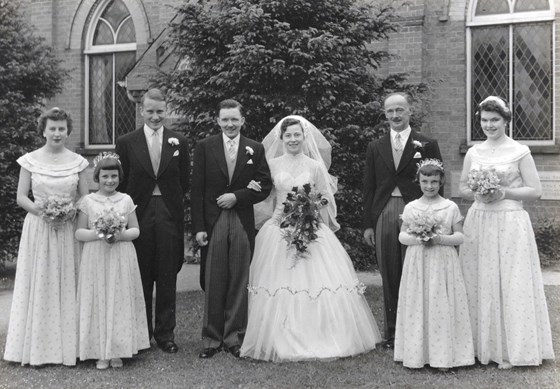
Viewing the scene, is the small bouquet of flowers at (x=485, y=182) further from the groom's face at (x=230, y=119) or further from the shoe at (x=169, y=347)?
the shoe at (x=169, y=347)

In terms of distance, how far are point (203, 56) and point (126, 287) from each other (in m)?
4.62

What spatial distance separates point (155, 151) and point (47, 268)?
1432 mm

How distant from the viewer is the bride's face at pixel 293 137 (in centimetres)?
603

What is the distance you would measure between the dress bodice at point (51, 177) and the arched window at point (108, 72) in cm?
986

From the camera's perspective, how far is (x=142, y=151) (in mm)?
5980

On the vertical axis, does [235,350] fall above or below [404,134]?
below

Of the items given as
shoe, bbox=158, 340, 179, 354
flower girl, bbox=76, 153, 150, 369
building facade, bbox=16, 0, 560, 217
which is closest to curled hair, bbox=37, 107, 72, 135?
flower girl, bbox=76, 153, 150, 369

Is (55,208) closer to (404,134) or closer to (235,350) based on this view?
(235,350)

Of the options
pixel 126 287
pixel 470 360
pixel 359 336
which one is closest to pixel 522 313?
pixel 470 360

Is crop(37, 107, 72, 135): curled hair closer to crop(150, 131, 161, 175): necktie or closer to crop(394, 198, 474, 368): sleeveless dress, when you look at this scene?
crop(150, 131, 161, 175): necktie

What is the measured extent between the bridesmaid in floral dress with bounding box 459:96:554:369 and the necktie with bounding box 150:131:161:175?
2832mm

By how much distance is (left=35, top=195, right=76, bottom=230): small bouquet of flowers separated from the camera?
544cm

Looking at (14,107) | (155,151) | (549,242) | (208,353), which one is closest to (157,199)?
(155,151)

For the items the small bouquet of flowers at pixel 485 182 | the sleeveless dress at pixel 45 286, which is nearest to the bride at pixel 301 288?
the small bouquet of flowers at pixel 485 182
